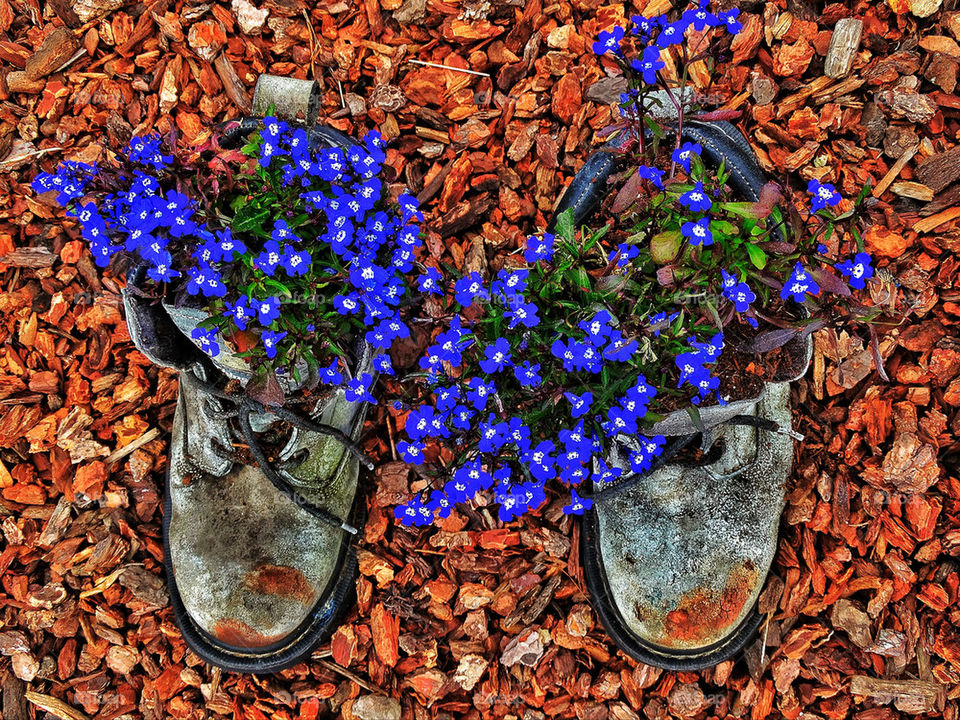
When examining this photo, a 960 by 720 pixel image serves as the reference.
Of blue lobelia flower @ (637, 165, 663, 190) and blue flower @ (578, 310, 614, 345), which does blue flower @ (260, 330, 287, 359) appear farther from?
blue lobelia flower @ (637, 165, 663, 190)

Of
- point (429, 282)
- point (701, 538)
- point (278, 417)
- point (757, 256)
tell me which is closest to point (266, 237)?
point (429, 282)

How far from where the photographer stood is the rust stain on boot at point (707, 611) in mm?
1929

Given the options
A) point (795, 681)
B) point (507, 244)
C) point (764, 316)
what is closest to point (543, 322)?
point (764, 316)

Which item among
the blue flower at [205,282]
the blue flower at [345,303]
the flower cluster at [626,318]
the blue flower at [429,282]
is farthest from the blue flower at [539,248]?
the blue flower at [205,282]

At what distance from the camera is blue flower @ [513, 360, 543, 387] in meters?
1.54

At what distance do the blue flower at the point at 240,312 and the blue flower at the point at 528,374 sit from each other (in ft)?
1.78

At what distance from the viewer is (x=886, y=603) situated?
2053 millimetres

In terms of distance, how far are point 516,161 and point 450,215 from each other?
0.84ft

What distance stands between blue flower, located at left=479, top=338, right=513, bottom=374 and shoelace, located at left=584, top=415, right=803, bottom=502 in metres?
0.54

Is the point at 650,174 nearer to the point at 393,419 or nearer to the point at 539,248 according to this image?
the point at 539,248

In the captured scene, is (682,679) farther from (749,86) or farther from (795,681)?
(749,86)

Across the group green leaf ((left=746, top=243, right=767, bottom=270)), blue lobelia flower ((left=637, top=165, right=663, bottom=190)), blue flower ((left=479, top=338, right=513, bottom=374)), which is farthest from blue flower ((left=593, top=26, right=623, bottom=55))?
blue flower ((left=479, top=338, right=513, bottom=374))

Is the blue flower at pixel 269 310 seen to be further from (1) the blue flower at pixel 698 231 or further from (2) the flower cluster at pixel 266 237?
(1) the blue flower at pixel 698 231

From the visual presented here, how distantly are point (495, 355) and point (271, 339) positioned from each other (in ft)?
1.45
